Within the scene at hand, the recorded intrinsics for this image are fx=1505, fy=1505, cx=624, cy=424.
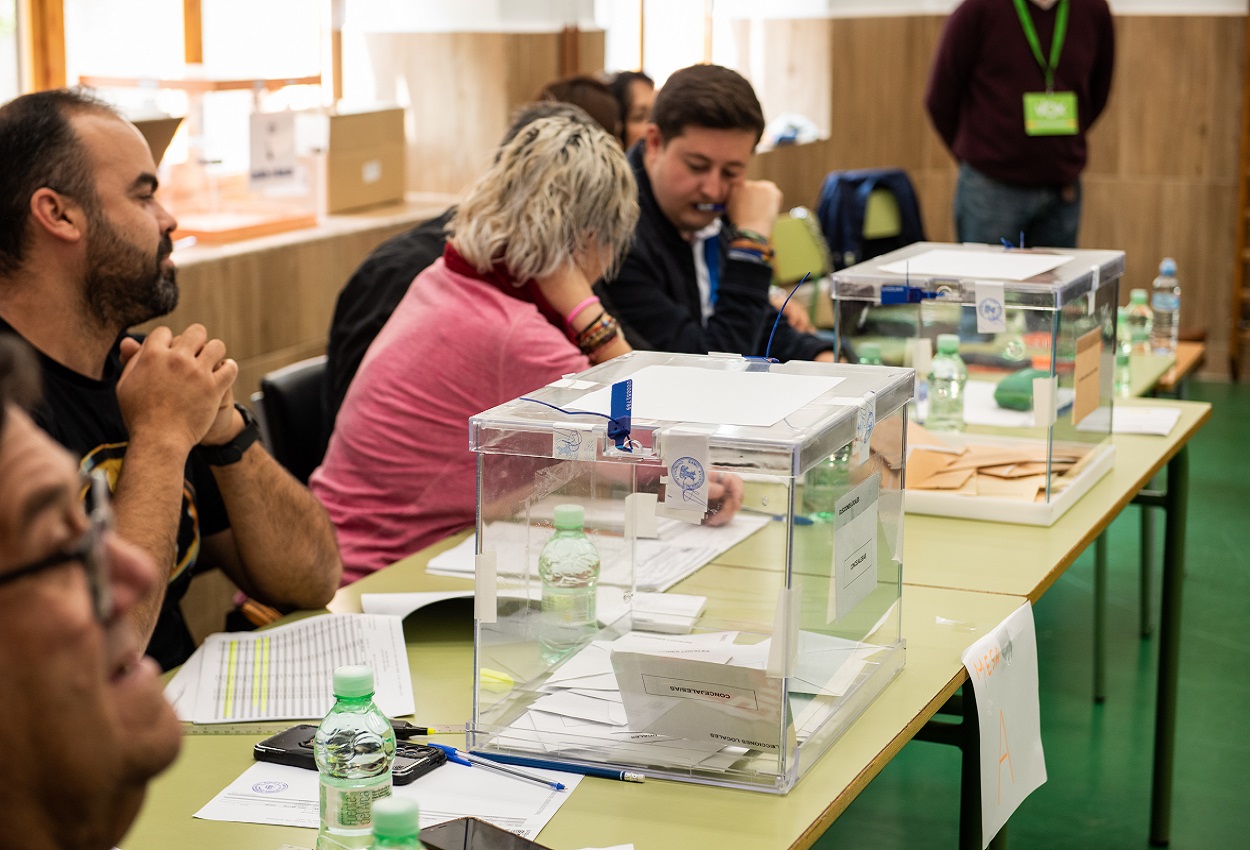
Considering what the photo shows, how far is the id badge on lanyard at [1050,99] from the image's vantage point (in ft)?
17.9

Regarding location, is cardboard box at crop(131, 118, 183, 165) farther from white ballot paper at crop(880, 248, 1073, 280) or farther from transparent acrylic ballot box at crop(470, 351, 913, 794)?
transparent acrylic ballot box at crop(470, 351, 913, 794)

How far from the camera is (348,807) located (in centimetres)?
131

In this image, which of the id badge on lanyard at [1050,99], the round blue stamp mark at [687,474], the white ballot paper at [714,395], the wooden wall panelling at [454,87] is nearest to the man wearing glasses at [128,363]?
the white ballot paper at [714,395]

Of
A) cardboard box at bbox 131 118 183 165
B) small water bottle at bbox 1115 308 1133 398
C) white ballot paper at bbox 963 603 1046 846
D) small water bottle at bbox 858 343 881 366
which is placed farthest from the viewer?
small water bottle at bbox 1115 308 1133 398

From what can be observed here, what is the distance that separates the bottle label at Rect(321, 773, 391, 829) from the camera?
4.29ft

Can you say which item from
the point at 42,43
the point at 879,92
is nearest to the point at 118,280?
the point at 42,43

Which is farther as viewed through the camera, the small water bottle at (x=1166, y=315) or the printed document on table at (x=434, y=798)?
the small water bottle at (x=1166, y=315)

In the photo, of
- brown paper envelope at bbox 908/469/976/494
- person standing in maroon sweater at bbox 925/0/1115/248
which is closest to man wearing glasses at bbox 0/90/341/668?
brown paper envelope at bbox 908/469/976/494

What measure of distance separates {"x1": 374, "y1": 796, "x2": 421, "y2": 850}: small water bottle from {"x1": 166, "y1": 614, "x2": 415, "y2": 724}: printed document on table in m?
0.57

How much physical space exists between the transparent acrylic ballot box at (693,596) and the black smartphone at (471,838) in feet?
0.60

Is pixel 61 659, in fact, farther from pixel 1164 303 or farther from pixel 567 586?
pixel 1164 303

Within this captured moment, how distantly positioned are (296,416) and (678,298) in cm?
87

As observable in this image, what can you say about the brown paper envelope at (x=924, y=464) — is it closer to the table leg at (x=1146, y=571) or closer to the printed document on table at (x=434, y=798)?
the printed document on table at (x=434, y=798)

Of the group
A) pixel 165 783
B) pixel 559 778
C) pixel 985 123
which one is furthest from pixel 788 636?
pixel 985 123
